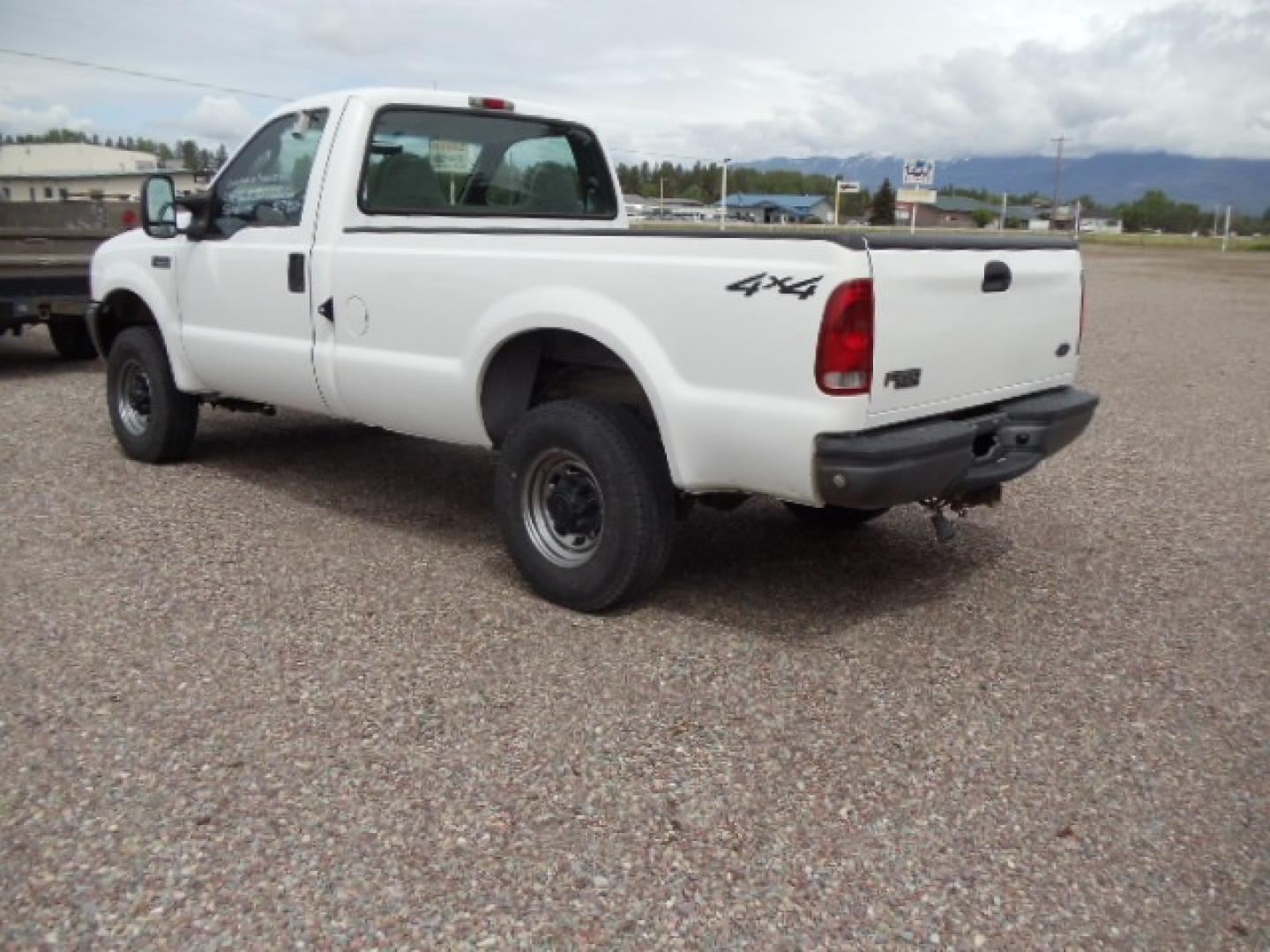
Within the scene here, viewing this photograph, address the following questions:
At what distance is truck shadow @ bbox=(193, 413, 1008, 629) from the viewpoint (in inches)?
180

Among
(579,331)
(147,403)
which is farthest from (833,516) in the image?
(147,403)

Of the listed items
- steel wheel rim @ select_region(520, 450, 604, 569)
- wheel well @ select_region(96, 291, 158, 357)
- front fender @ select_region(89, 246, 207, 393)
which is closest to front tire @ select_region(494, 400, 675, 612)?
steel wheel rim @ select_region(520, 450, 604, 569)

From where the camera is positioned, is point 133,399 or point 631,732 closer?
point 631,732

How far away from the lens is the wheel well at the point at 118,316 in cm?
668

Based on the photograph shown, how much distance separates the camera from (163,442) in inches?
256

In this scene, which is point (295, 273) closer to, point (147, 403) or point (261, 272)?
point (261, 272)

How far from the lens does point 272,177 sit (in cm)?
557

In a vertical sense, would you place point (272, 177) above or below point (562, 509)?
above

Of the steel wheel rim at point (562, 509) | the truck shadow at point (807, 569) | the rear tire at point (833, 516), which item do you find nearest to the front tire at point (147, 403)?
the steel wheel rim at point (562, 509)

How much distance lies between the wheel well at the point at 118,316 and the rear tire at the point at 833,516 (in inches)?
154

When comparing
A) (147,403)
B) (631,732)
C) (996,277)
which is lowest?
(631,732)

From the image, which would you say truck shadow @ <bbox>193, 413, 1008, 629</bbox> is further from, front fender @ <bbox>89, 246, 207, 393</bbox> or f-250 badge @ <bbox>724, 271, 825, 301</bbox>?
f-250 badge @ <bbox>724, 271, 825, 301</bbox>

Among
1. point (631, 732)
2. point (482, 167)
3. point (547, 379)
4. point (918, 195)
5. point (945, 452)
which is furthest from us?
point (918, 195)

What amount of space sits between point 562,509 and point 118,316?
3.95 meters
